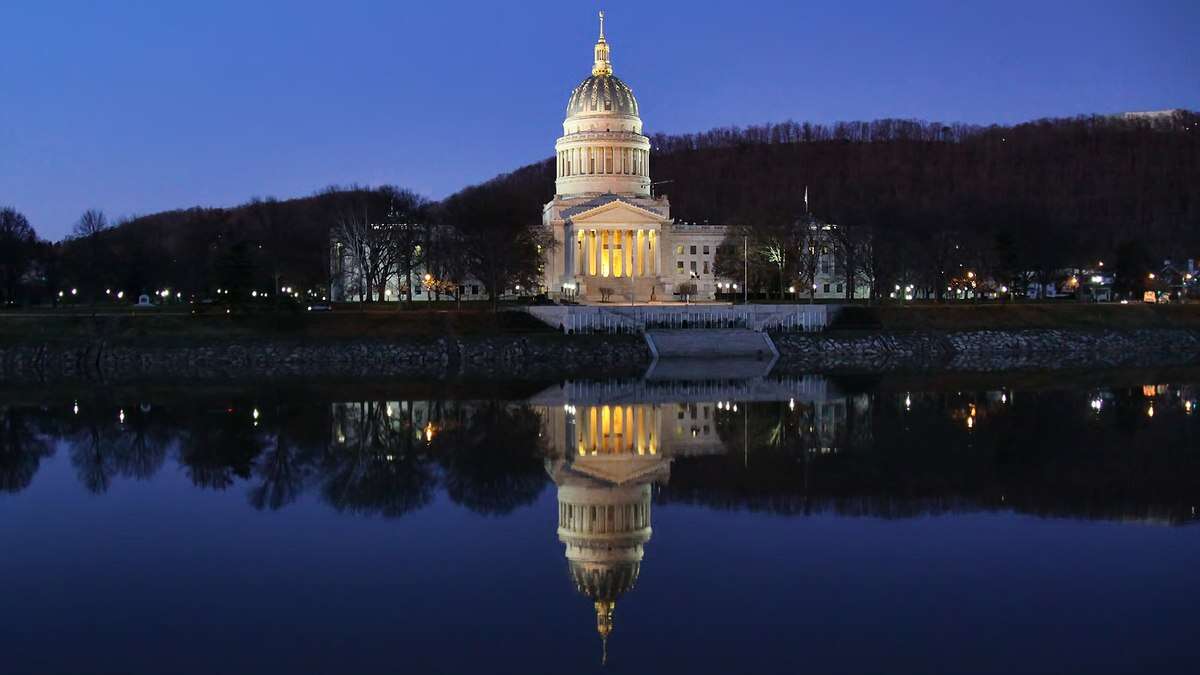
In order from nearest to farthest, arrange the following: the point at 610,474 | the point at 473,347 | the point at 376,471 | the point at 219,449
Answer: the point at 610,474 → the point at 376,471 → the point at 219,449 → the point at 473,347

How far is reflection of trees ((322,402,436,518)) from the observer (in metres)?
21.2

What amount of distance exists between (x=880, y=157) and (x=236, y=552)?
164987 mm

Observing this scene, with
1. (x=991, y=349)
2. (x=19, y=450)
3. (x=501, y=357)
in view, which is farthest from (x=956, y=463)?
(x=991, y=349)

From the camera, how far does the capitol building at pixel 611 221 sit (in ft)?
308

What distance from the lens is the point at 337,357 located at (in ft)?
193

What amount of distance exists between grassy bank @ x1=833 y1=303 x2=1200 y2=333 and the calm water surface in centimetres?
3509

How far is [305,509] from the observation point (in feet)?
67.9

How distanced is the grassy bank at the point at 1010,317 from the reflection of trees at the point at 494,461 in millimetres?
37637

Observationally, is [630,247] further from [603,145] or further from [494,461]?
[494,461]

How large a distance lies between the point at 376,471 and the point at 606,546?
841 centimetres

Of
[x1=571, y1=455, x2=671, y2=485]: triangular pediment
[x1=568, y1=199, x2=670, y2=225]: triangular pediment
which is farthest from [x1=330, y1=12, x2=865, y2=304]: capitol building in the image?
[x1=571, y1=455, x2=671, y2=485]: triangular pediment

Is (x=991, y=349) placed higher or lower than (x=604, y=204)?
lower

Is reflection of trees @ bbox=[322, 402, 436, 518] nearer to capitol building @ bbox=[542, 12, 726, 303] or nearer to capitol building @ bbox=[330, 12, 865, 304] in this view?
capitol building @ bbox=[330, 12, 865, 304]

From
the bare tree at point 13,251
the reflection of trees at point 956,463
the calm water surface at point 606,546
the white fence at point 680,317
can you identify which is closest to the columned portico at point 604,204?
the white fence at point 680,317
